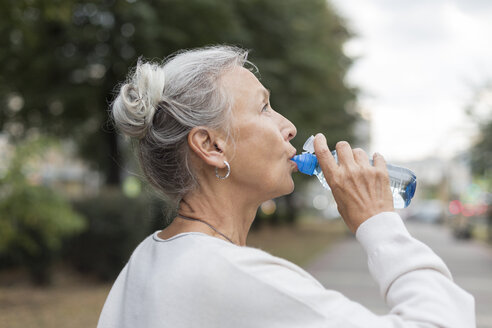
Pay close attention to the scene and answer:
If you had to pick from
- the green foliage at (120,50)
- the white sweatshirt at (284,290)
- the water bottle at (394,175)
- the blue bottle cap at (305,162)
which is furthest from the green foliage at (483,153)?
the white sweatshirt at (284,290)

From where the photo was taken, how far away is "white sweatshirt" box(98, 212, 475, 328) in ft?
3.74

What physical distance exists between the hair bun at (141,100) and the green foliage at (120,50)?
7.89m

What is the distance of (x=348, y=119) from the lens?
23.1m

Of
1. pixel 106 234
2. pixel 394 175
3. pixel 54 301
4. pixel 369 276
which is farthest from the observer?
pixel 369 276

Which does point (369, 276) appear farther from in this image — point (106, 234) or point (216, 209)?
point (216, 209)

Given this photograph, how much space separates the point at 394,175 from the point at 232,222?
51 centimetres

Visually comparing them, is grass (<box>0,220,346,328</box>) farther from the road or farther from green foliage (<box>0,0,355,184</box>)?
the road

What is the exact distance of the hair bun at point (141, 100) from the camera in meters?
1.41

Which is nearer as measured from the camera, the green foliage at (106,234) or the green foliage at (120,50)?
the green foliage at (106,234)

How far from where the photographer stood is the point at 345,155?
1345 millimetres

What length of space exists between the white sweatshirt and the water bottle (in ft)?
0.90

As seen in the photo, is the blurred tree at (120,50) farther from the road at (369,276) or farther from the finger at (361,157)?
the finger at (361,157)

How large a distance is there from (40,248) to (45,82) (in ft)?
16.0

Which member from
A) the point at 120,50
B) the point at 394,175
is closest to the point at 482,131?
the point at 120,50
